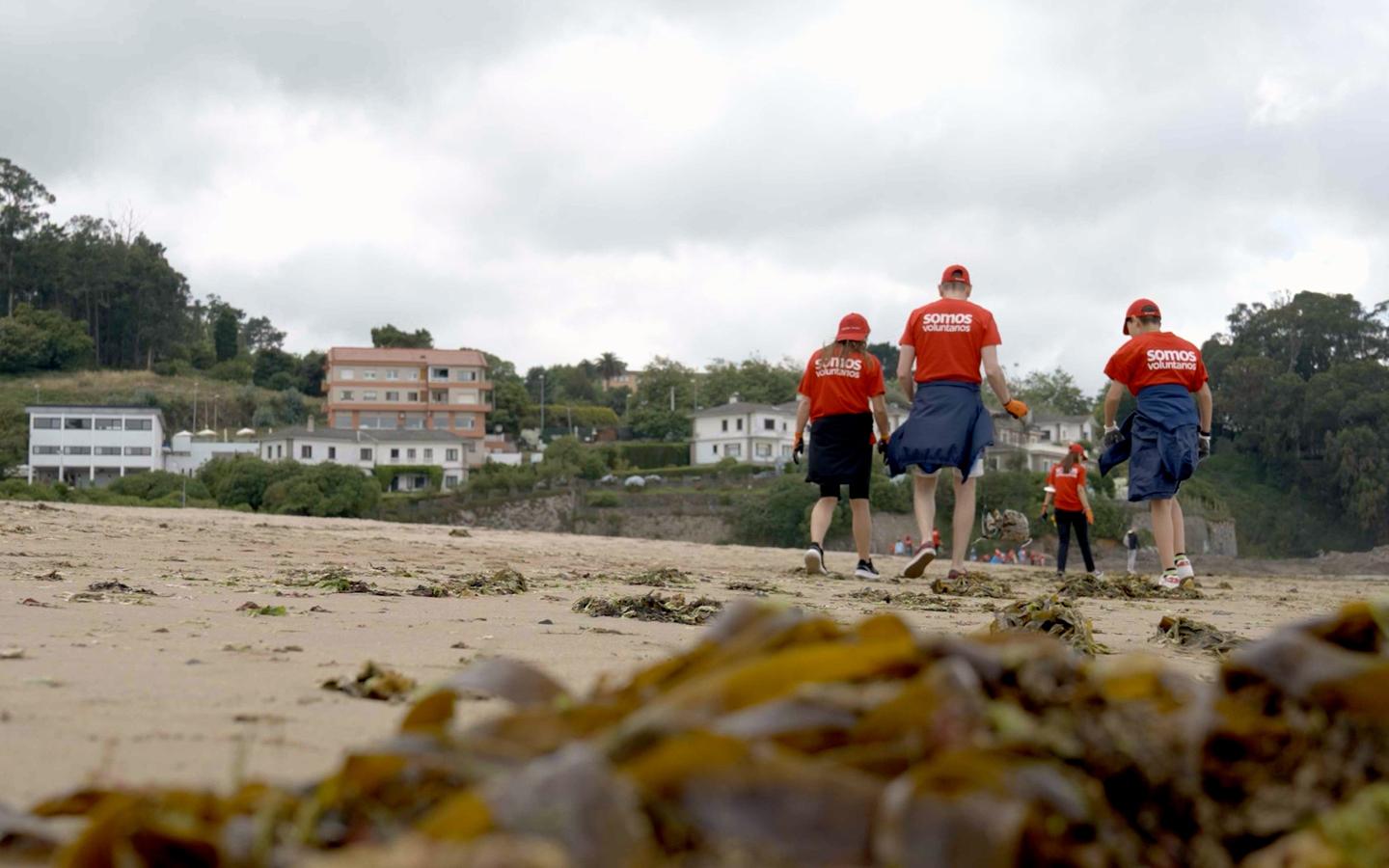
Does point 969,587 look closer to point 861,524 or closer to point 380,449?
point 861,524

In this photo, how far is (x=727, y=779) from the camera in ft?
3.31

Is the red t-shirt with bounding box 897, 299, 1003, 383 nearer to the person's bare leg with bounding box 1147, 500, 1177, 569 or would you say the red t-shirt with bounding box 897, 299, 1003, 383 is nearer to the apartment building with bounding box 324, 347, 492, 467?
the person's bare leg with bounding box 1147, 500, 1177, 569

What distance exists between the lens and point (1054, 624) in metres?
Result: 3.62

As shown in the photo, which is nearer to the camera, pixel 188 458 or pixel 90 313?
pixel 188 458

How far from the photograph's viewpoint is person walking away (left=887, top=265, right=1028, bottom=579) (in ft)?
26.6

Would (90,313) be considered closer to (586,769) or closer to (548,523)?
(548,523)

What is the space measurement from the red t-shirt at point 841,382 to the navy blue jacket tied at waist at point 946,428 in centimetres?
59

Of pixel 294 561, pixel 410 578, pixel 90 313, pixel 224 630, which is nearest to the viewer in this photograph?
pixel 224 630

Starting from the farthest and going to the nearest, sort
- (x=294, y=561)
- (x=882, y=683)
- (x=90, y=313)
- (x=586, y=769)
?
(x=90, y=313)
(x=294, y=561)
(x=882, y=683)
(x=586, y=769)

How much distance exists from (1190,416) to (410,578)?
17.7 ft

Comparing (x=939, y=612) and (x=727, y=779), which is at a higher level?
(x=727, y=779)

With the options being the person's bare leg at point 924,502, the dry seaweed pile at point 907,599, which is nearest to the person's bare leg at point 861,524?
the person's bare leg at point 924,502

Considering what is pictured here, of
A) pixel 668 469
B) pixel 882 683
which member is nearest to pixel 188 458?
pixel 668 469

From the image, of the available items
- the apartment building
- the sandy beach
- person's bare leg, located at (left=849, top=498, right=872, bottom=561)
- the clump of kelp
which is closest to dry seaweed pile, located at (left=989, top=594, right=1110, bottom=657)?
the sandy beach
